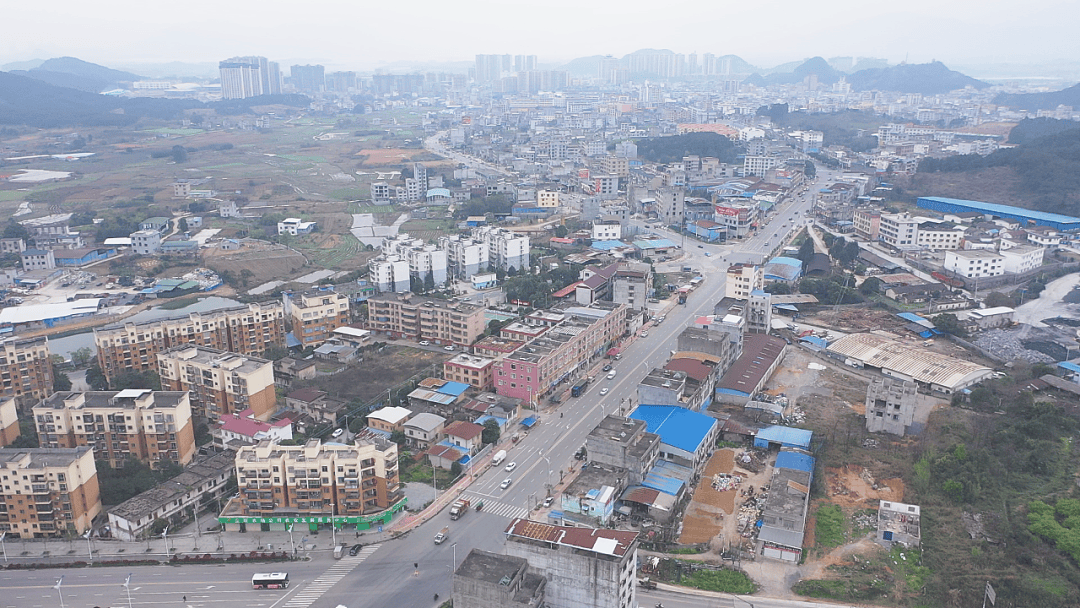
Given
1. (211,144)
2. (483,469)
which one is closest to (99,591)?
(483,469)

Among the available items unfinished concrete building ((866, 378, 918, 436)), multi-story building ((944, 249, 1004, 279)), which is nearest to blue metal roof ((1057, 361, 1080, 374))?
unfinished concrete building ((866, 378, 918, 436))

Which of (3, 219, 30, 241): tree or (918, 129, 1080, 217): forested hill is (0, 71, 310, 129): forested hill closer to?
(3, 219, 30, 241): tree

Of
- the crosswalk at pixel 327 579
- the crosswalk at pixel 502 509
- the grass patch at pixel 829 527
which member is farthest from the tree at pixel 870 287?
the crosswalk at pixel 327 579

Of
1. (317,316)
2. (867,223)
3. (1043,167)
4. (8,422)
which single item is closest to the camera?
(8,422)

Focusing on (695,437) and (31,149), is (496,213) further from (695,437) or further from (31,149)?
(31,149)

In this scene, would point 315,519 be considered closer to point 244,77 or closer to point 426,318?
point 426,318

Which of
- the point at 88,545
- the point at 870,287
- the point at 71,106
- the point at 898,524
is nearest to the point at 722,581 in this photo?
the point at 898,524
